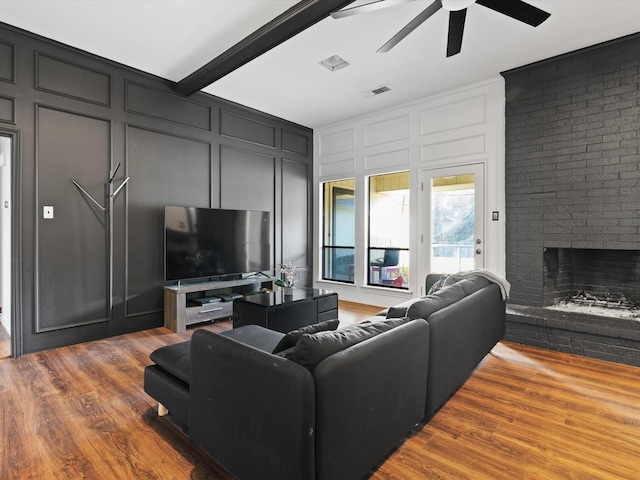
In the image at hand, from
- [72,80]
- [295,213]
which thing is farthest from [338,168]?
[72,80]

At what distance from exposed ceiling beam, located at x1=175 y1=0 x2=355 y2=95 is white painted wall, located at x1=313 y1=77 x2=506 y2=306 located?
2.48m

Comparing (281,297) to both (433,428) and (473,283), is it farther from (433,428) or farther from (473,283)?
(433,428)

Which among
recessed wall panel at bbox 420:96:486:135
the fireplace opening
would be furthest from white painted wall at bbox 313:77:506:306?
the fireplace opening

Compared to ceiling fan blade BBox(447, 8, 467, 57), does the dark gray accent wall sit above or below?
below

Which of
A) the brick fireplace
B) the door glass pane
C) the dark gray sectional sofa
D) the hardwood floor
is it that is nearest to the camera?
the dark gray sectional sofa

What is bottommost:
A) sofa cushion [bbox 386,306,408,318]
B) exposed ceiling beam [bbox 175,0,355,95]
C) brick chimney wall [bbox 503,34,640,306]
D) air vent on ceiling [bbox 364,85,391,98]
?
sofa cushion [bbox 386,306,408,318]

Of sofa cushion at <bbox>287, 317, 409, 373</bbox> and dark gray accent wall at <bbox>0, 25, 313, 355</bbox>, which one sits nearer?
sofa cushion at <bbox>287, 317, 409, 373</bbox>

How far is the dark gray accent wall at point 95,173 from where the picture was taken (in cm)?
320

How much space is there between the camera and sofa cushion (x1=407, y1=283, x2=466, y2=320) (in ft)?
6.63

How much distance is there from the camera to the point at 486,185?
430 centimetres

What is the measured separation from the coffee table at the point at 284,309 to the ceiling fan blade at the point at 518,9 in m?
2.91

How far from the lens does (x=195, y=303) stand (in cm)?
418

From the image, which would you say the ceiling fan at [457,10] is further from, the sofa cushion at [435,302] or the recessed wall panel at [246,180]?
the recessed wall panel at [246,180]

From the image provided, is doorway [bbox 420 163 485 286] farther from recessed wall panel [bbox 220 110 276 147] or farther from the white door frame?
the white door frame
